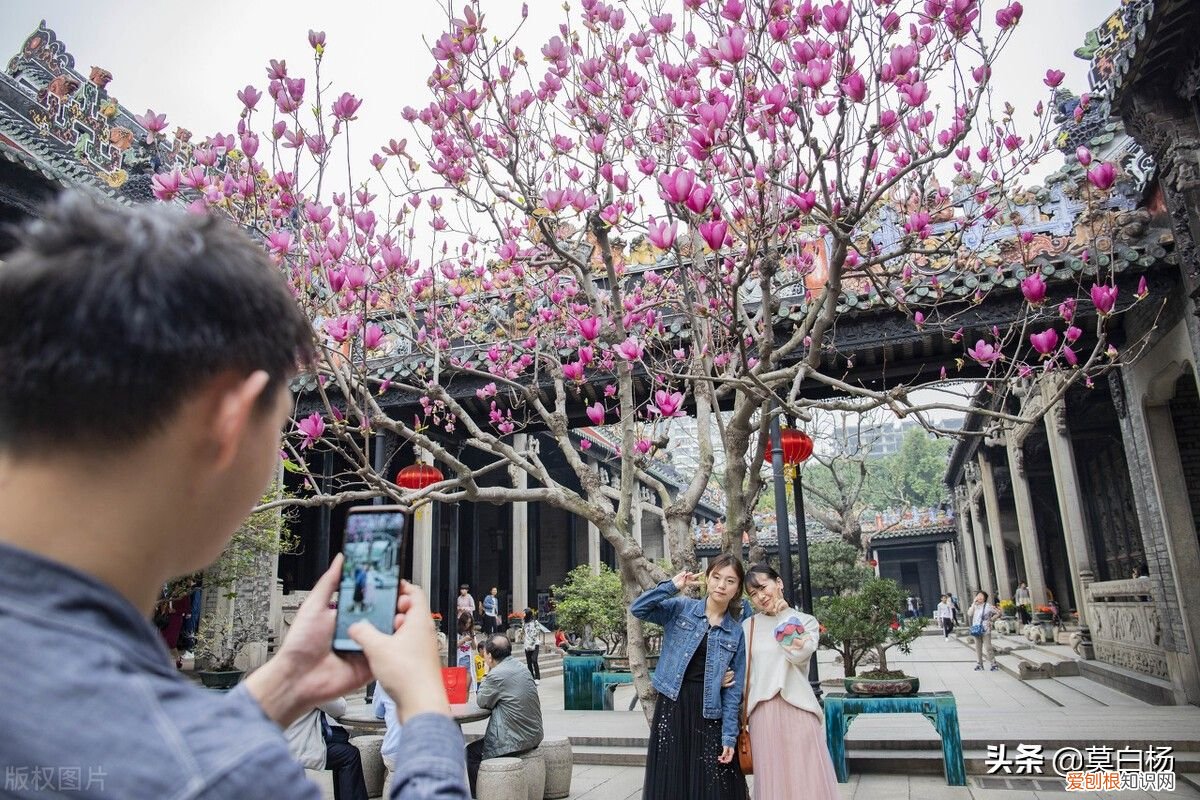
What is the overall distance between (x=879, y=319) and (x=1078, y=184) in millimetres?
2467

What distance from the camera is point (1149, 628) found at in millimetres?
9406

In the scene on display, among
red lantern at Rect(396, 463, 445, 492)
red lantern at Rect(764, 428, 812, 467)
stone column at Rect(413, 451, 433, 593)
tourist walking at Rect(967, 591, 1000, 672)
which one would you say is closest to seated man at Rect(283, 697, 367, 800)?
red lantern at Rect(396, 463, 445, 492)

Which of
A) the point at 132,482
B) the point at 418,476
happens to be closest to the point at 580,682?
the point at 418,476

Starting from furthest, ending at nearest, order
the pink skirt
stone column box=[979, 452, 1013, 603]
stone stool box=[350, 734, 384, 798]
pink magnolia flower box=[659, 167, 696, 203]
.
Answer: stone column box=[979, 452, 1013, 603]
stone stool box=[350, 734, 384, 798]
the pink skirt
pink magnolia flower box=[659, 167, 696, 203]

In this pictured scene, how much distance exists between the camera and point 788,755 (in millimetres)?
4164

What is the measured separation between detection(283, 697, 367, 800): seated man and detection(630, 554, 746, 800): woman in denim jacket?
1821 millimetres

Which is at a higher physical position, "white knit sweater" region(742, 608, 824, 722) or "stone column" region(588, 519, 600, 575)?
"stone column" region(588, 519, 600, 575)

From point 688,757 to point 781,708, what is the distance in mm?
603

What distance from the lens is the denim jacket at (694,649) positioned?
401 cm

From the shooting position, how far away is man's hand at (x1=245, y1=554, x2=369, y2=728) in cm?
94

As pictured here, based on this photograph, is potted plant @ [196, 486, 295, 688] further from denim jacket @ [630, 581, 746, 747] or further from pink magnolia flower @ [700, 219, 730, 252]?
pink magnolia flower @ [700, 219, 730, 252]

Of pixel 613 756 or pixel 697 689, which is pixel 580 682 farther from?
pixel 697 689

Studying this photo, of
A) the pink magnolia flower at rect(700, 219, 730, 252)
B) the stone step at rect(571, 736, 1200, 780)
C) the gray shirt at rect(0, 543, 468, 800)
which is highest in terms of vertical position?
the pink magnolia flower at rect(700, 219, 730, 252)

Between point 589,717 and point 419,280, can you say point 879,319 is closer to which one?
point 419,280
